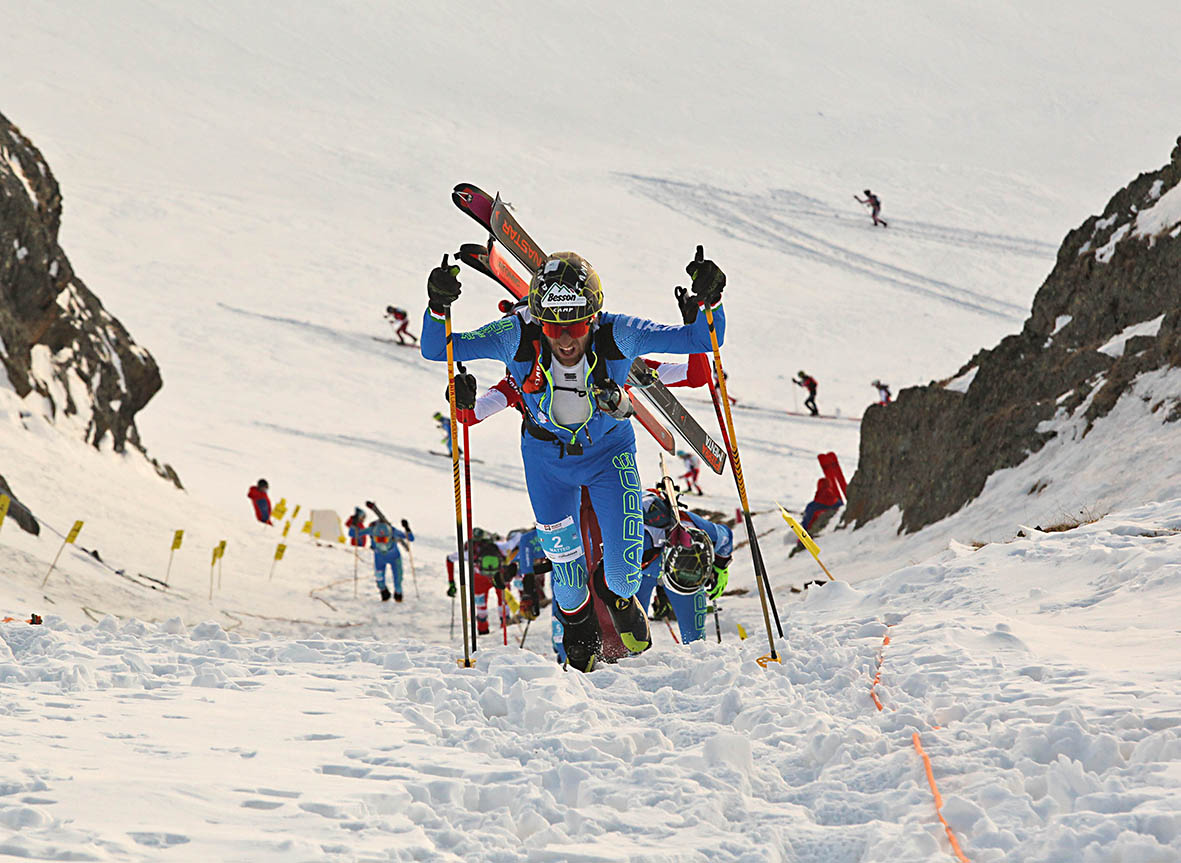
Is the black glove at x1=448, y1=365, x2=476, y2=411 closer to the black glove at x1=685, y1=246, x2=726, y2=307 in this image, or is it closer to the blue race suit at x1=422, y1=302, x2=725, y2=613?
the blue race suit at x1=422, y1=302, x2=725, y2=613

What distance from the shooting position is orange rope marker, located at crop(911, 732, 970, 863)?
2977mm

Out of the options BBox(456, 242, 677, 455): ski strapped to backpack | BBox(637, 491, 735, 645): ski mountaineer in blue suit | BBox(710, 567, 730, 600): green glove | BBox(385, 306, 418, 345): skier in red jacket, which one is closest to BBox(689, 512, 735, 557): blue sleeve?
BBox(637, 491, 735, 645): ski mountaineer in blue suit

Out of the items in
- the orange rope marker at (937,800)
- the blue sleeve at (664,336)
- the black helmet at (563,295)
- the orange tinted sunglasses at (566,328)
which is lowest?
the orange rope marker at (937,800)

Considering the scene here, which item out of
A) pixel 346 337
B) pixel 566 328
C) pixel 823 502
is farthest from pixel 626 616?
pixel 346 337

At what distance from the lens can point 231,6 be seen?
101 meters

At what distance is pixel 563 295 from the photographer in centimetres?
619

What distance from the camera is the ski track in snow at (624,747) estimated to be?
3.03 m

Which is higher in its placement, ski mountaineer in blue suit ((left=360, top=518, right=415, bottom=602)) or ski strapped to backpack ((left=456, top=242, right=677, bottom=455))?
ski mountaineer in blue suit ((left=360, top=518, right=415, bottom=602))

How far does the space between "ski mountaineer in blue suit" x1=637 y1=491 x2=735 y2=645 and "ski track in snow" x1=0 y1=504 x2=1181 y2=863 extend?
1.61 metres

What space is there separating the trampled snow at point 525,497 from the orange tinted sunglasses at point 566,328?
1.74 meters

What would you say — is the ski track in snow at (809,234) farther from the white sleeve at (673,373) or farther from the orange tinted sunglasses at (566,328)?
the orange tinted sunglasses at (566,328)

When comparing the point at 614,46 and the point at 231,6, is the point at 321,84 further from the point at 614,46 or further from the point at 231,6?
the point at 614,46

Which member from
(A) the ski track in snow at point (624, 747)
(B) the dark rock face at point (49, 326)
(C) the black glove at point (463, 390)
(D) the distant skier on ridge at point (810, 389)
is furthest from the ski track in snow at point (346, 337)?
(A) the ski track in snow at point (624, 747)

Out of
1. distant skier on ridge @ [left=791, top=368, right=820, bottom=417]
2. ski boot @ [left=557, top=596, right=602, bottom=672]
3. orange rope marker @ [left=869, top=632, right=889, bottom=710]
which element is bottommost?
orange rope marker @ [left=869, top=632, right=889, bottom=710]
